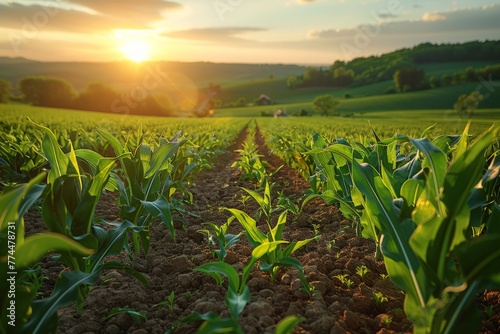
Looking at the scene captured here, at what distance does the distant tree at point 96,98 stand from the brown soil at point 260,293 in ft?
213

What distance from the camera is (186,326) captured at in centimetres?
204

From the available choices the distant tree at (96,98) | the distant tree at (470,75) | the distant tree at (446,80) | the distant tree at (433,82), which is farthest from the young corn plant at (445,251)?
the distant tree at (470,75)

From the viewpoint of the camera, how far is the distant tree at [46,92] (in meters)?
62.7

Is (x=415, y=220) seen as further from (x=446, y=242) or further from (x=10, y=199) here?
(x=10, y=199)

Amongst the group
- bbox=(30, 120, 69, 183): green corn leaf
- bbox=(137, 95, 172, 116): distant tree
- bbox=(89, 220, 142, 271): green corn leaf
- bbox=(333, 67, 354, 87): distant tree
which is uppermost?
bbox=(333, 67, 354, 87): distant tree

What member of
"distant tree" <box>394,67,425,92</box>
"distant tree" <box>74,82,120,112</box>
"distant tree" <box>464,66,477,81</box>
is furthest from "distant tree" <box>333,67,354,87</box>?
"distant tree" <box>74,82,120,112</box>

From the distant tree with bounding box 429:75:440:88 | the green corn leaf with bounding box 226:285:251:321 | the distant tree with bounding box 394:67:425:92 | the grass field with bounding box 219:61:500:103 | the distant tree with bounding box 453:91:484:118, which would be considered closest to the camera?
the green corn leaf with bounding box 226:285:251:321

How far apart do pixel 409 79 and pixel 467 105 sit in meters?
25.5

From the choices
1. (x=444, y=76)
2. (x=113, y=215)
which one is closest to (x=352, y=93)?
(x=444, y=76)

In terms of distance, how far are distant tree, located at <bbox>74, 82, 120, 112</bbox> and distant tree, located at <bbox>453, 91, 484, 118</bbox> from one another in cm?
5305

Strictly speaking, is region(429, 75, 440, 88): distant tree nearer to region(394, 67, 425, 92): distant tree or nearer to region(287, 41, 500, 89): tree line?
region(394, 67, 425, 92): distant tree

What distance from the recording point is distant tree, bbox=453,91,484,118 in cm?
4580

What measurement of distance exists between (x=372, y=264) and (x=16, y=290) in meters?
2.34

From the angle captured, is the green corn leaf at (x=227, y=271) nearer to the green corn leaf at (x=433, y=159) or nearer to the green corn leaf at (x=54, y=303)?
the green corn leaf at (x=54, y=303)
